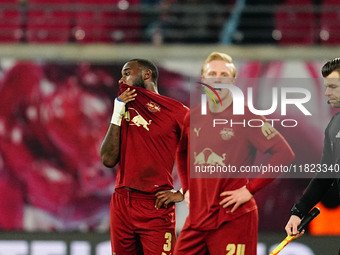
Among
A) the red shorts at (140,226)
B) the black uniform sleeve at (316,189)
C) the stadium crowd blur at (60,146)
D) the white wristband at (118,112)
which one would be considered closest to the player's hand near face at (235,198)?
the black uniform sleeve at (316,189)

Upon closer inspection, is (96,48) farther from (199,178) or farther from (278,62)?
(199,178)

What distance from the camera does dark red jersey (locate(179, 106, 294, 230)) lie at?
16.6ft

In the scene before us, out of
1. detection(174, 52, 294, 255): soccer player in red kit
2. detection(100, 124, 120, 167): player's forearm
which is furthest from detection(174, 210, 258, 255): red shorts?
detection(100, 124, 120, 167): player's forearm

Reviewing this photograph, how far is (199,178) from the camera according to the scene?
509 centimetres

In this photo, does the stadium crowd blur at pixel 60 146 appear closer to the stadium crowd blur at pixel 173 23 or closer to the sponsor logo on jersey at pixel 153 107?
the stadium crowd blur at pixel 173 23

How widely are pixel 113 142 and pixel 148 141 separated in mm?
265

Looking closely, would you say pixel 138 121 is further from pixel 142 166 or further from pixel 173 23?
pixel 173 23

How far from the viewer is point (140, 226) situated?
525 cm

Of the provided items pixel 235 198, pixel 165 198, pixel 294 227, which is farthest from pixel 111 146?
pixel 294 227

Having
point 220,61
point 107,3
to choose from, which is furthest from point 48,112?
point 220,61

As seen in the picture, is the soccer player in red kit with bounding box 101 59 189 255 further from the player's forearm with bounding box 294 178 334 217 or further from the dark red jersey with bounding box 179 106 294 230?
the player's forearm with bounding box 294 178 334 217

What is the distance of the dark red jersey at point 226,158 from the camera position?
505 centimetres

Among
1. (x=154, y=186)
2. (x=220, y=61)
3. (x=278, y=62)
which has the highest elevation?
(x=278, y=62)

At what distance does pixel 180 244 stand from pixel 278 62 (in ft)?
15.3
